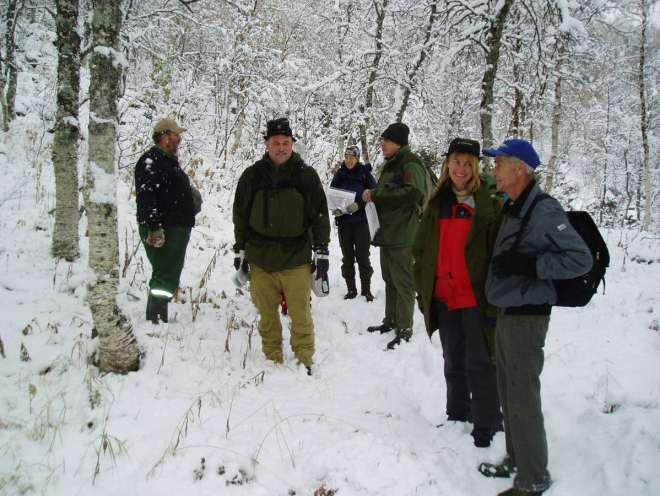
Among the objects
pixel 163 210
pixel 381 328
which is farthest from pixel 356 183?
pixel 163 210

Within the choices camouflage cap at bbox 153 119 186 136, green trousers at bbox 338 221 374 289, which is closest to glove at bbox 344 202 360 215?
green trousers at bbox 338 221 374 289

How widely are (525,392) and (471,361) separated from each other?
65cm

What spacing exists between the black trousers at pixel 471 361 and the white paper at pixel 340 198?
2.87 meters

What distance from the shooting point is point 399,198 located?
4.90 meters

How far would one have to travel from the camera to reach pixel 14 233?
249 inches

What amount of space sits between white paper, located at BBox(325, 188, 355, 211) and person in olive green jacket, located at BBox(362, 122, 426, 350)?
2.77ft

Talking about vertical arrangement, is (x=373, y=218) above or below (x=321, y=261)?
above

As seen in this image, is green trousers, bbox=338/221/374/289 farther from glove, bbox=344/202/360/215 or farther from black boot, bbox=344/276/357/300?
glove, bbox=344/202/360/215

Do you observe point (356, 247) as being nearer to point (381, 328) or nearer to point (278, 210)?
point (381, 328)

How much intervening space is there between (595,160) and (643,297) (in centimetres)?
3191

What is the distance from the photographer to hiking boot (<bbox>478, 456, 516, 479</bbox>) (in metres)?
2.94

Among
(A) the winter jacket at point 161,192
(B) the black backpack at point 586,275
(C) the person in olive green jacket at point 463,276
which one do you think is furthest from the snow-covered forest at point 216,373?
(B) the black backpack at point 586,275

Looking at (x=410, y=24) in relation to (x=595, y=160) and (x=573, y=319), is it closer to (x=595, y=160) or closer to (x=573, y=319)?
(x=573, y=319)

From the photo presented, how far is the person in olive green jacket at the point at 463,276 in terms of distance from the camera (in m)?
3.07
